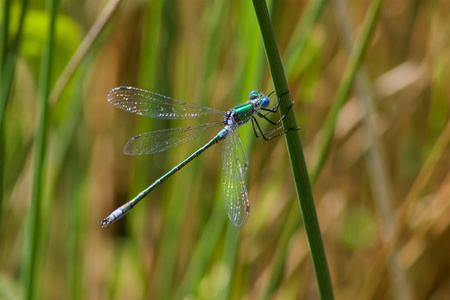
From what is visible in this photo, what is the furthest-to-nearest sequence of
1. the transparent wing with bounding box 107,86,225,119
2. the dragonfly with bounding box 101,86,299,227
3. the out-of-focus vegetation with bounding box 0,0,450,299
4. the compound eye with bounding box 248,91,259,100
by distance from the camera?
1. the out-of-focus vegetation with bounding box 0,0,450,299
2. the transparent wing with bounding box 107,86,225,119
3. the compound eye with bounding box 248,91,259,100
4. the dragonfly with bounding box 101,86,299,227

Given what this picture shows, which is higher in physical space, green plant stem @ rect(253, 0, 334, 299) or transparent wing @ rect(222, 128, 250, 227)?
transparent wing @ rect(222, 128, 250, 227)

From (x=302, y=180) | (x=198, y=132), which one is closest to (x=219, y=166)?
(x=198, y=132)

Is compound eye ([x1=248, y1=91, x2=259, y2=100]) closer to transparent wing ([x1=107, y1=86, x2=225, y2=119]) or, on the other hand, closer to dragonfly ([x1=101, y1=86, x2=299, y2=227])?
dragonfly ([x1=101, y1=86, x2=299, y2=227])

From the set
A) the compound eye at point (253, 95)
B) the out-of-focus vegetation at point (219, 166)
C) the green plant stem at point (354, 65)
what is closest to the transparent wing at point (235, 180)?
the compound eye at point (253, 95)

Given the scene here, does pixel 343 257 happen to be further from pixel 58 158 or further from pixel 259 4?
pixel 259 4

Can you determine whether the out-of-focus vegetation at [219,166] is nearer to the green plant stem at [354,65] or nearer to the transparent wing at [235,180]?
the transparent wing at [235,180]

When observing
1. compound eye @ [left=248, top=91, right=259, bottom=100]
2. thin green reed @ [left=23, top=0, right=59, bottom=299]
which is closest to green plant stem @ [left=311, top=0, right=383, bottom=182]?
compound eye @ [left=248, top=91, right=259, bottom=100]

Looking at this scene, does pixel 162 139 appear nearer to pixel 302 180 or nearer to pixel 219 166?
pixel 219 166

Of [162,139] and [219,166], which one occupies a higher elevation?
[219,166]
